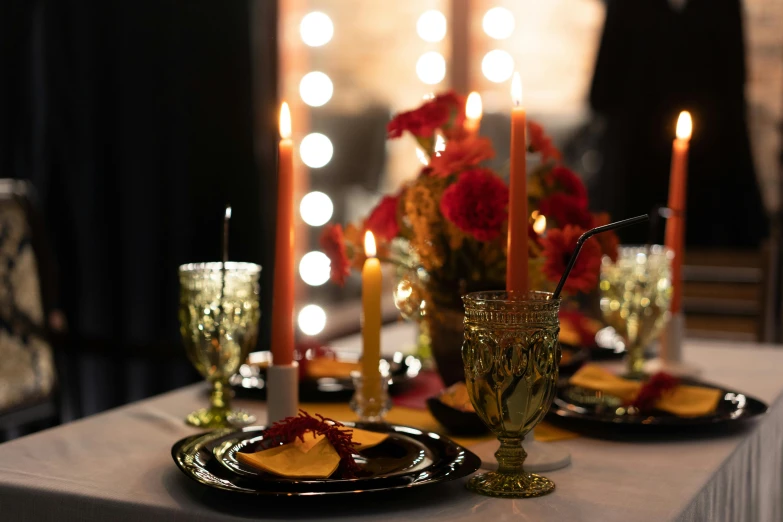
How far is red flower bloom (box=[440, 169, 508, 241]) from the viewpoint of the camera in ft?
3.37

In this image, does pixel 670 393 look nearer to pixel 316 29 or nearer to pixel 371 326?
pixel 371 326

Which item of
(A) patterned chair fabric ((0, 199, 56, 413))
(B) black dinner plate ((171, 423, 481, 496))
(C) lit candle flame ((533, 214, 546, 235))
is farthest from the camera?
(A) patterned chair fabric ((0, 199, 56, 413))

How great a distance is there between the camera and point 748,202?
319 centimetres

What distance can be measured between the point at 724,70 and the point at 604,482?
2.66 metres

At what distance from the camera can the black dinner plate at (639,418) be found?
102 cm

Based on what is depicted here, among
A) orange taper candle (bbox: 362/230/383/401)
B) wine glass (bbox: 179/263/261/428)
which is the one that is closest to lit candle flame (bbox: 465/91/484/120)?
orange taper candle (bbox: 362/230/383/401)

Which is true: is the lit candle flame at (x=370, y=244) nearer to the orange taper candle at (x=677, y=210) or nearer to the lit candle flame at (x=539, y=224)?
the lit candle flame at (x=539, y=224)

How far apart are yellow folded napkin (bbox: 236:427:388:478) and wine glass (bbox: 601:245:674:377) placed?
623 millimetres

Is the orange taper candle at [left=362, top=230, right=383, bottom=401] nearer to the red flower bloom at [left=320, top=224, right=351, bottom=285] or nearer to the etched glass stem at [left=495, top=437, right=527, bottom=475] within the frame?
the red flower bloom at [left=320, top=224, right=351, bottom=285]

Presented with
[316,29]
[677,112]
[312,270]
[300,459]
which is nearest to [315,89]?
[316,29]

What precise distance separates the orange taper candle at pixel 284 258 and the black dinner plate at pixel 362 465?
0.11 m

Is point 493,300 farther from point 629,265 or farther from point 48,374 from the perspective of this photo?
point 48,374

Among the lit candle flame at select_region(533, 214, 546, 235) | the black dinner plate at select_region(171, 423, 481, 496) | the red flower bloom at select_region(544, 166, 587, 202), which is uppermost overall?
the red flower bloom at select_region(544, 166, 587, 202)

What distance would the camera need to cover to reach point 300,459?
817 millimetres
